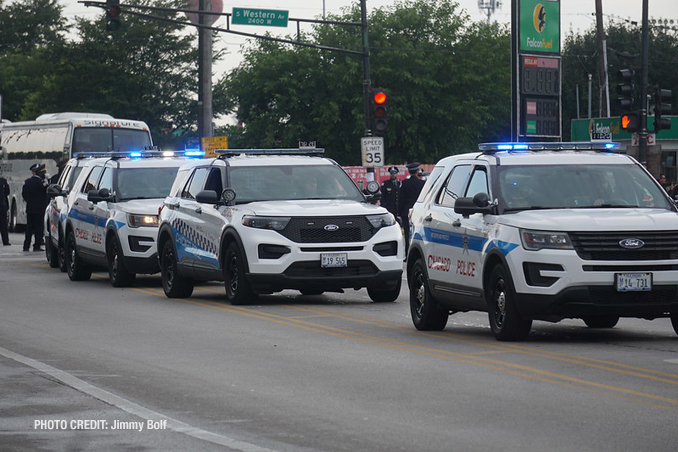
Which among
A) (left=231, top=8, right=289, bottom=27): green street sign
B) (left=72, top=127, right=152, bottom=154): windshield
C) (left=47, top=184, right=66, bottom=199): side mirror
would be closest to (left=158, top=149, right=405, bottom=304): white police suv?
(left=47, top=184, right=66, bottom=199): side mirror

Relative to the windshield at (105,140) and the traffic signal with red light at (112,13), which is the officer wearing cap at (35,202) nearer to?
the traffic signal with red light at (112,13)

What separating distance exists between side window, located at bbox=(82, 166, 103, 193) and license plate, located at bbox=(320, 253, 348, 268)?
25.6ft

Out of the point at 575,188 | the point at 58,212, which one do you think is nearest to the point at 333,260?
the point at 575,188

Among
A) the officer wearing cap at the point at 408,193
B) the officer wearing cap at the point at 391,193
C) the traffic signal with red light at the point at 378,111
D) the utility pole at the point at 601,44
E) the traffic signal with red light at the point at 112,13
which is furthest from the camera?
the utility pole at the point at 601,44

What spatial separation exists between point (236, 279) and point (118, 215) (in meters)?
4.83

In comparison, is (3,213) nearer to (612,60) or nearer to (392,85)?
(392,85)

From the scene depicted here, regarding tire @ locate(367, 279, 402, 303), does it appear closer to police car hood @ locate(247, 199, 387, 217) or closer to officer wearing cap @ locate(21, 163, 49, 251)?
police car hood @ locate(247, 199, 387, 217)

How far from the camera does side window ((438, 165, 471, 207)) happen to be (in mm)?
14781

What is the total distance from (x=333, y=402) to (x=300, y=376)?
1.45 m

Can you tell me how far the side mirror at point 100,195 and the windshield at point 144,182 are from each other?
0.92ft

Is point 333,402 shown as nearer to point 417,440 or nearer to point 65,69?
point 417,440

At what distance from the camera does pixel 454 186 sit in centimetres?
1497

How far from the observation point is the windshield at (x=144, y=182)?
23562 mm

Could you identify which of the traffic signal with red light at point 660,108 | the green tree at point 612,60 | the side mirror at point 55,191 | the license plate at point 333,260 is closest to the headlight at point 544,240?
the license plate at point 333,260
